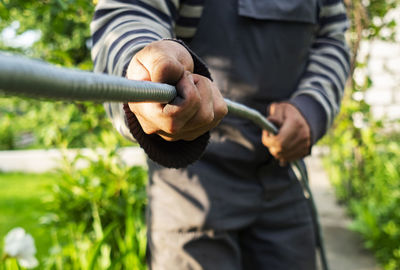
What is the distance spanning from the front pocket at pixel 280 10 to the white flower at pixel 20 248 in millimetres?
1233

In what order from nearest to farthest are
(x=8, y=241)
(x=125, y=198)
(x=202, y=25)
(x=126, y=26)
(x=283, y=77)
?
(x=126, y=26)
(x=202, y=25)
(x=283, y=77)
(x=8, y=241)
(x=125, y=198)

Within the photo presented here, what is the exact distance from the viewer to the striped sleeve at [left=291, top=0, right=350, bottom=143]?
44.6 inches

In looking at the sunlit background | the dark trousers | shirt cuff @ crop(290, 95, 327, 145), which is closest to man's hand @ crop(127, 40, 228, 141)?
the dark trousers

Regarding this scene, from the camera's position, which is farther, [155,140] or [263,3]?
Result: [263,3]

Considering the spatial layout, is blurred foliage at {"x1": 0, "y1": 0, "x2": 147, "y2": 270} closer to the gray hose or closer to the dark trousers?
the dark trousers

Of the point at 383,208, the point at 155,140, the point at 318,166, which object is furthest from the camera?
the point at 318,166

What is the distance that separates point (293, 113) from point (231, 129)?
0.63 feet

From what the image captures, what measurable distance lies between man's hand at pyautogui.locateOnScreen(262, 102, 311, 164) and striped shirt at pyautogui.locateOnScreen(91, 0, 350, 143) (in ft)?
0.32

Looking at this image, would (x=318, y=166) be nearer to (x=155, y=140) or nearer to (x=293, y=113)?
(x=293, y=113)

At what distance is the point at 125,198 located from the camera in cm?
230

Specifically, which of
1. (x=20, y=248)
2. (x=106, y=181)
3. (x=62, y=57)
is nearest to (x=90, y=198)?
(x=106, y=181)

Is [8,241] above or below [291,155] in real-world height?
below

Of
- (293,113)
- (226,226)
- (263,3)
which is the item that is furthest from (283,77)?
(226,226)

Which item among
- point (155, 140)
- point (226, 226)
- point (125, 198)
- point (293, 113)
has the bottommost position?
point (125, 198)
